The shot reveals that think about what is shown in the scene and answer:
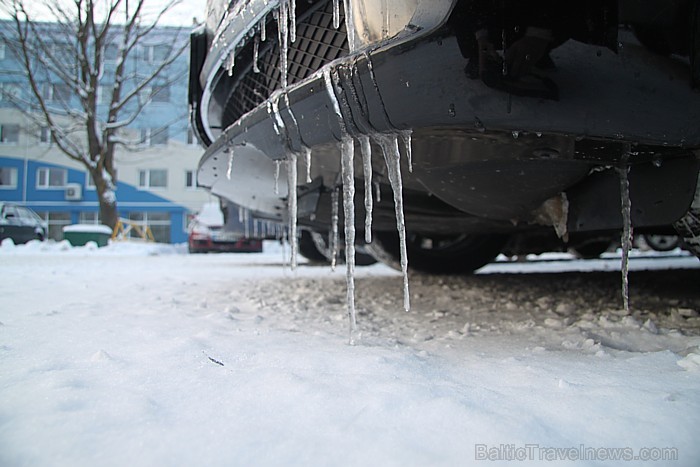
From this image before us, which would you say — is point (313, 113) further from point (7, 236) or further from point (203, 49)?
point (7, 236)

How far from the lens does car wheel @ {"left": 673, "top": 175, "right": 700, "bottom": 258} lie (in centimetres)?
122

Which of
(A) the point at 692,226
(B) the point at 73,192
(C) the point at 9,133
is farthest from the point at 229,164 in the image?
(C) the point at 9,133

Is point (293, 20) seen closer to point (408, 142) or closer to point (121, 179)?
point (408, 142)

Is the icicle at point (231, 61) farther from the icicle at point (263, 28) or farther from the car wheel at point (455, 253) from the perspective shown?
the car wheel at point (455, 253)

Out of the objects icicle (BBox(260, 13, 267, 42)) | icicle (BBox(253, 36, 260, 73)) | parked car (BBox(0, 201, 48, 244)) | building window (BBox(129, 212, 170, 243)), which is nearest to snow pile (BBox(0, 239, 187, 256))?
parked car (BBox(0, 201, 48, 244))

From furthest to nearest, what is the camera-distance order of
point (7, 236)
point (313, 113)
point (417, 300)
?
point (7, 236) → point (417, 300) → point (313, 113)

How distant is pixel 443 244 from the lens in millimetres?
3393

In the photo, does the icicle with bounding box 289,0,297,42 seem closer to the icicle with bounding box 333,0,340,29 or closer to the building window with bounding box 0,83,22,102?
the icicle with bounding box 333,0,340,29

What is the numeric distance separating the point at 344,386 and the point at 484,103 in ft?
2.36

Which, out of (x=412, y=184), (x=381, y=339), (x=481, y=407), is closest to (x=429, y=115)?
(x=412, y=184)

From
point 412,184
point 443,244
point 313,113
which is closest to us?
point 313,113

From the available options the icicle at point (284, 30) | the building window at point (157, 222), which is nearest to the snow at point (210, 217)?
the icicle at point (284, 30)

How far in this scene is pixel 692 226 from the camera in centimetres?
128

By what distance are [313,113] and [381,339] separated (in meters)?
0.76
